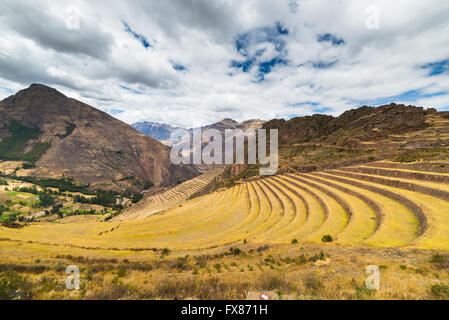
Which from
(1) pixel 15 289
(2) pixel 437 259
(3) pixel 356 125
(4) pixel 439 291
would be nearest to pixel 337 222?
(2) pixel 437 259

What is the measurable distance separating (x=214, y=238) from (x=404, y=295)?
38.8 ft

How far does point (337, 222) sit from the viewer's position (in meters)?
12.8

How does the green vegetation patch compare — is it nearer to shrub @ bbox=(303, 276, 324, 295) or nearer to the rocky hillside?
the rocky hillside

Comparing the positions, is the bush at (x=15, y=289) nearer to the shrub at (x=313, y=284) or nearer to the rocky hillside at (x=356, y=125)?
the shrub at (x=313, y=284)

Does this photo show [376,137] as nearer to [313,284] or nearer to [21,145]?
[313,284]

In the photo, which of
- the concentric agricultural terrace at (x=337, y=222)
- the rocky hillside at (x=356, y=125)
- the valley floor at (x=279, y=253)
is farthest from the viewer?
the rocky hillside at (x=356, y=125)

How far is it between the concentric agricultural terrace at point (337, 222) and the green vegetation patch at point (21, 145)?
720ft

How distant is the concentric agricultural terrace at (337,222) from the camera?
968cm

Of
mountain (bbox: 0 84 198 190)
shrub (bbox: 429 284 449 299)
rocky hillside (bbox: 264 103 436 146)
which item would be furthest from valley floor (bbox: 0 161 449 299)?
mountain (bbox: 0 84 198 190)

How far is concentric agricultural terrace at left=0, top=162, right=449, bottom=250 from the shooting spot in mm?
9680

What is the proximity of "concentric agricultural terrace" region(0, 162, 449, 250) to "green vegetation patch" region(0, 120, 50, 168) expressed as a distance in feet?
720

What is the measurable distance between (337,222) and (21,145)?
286 meters

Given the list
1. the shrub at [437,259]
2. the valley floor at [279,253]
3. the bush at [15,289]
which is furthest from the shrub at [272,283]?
the bush at [15,289]
